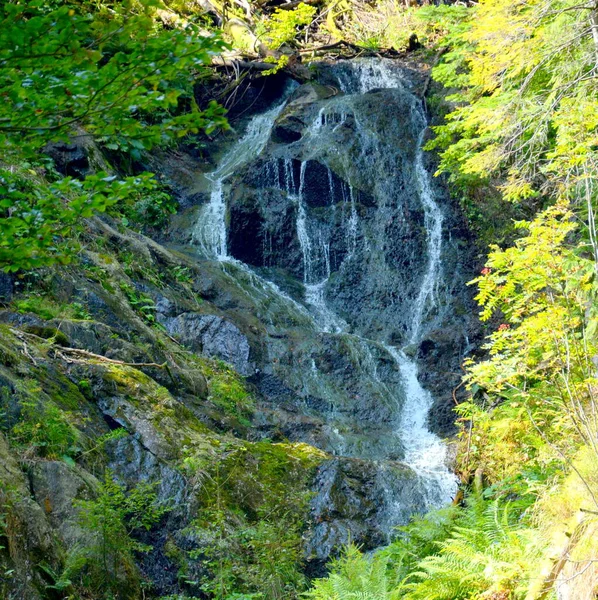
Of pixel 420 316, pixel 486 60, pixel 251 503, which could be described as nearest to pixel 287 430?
pixel 251 503

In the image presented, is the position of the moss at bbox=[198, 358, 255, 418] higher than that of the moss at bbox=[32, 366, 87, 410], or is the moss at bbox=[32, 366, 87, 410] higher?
the moss at bbox=[32, 366, 87, 410]

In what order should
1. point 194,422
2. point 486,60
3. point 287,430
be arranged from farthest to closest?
point 287,430 → point 486,60 → point 194,422

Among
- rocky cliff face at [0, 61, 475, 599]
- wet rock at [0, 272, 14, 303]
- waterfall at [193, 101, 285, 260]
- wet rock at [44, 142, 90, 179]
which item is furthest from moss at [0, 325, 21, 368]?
waterfall at [193, 101, 285, 260]

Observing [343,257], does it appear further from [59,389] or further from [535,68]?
[59,389]

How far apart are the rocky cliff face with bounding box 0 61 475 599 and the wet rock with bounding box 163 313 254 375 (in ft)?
0.10

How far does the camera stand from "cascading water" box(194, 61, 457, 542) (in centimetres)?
1231

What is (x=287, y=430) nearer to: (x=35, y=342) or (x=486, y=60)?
(x=35, y=342)

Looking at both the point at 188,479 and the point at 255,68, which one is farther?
the point at 255,68

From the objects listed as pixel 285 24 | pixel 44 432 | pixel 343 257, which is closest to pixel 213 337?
pixel 343 257

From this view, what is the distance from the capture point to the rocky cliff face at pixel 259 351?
5.88 m

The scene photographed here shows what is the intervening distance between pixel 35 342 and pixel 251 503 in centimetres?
299

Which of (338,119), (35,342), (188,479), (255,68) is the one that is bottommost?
(188,479)

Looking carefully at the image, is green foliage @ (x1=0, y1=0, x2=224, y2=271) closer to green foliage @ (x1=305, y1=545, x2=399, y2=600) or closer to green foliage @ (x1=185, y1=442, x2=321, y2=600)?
green foliage @ (x1=305, y1=545, x2=399, y2=600)

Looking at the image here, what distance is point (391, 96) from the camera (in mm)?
17781
